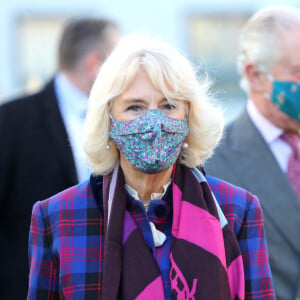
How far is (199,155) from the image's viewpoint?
10.1ft

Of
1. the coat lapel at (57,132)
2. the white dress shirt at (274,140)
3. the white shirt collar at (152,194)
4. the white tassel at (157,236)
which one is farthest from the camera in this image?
the coat lapel at (57,132)

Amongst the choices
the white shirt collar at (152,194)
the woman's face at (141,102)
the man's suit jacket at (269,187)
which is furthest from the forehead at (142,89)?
the man's suit jacket at (269,187)

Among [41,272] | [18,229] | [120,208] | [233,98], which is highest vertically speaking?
[120,208]

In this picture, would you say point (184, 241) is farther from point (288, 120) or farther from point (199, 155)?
point (288, 120)

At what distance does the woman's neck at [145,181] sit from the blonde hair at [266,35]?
1.39 meters

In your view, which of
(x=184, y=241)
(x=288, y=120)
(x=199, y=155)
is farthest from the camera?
(x=288, y=120)

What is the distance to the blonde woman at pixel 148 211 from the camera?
2.78 meters

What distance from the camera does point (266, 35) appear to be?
13.9ft

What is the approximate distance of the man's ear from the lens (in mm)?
4145

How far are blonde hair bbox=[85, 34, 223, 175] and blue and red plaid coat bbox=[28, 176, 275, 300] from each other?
0.52 ft

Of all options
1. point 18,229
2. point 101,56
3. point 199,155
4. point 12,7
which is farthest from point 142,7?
point 199,155

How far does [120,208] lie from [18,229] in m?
1.78

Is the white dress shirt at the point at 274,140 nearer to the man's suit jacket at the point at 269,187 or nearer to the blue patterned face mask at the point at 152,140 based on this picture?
the man's suit jacket at the point at 269,187

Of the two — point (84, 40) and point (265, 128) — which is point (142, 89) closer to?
point (265, 128)
